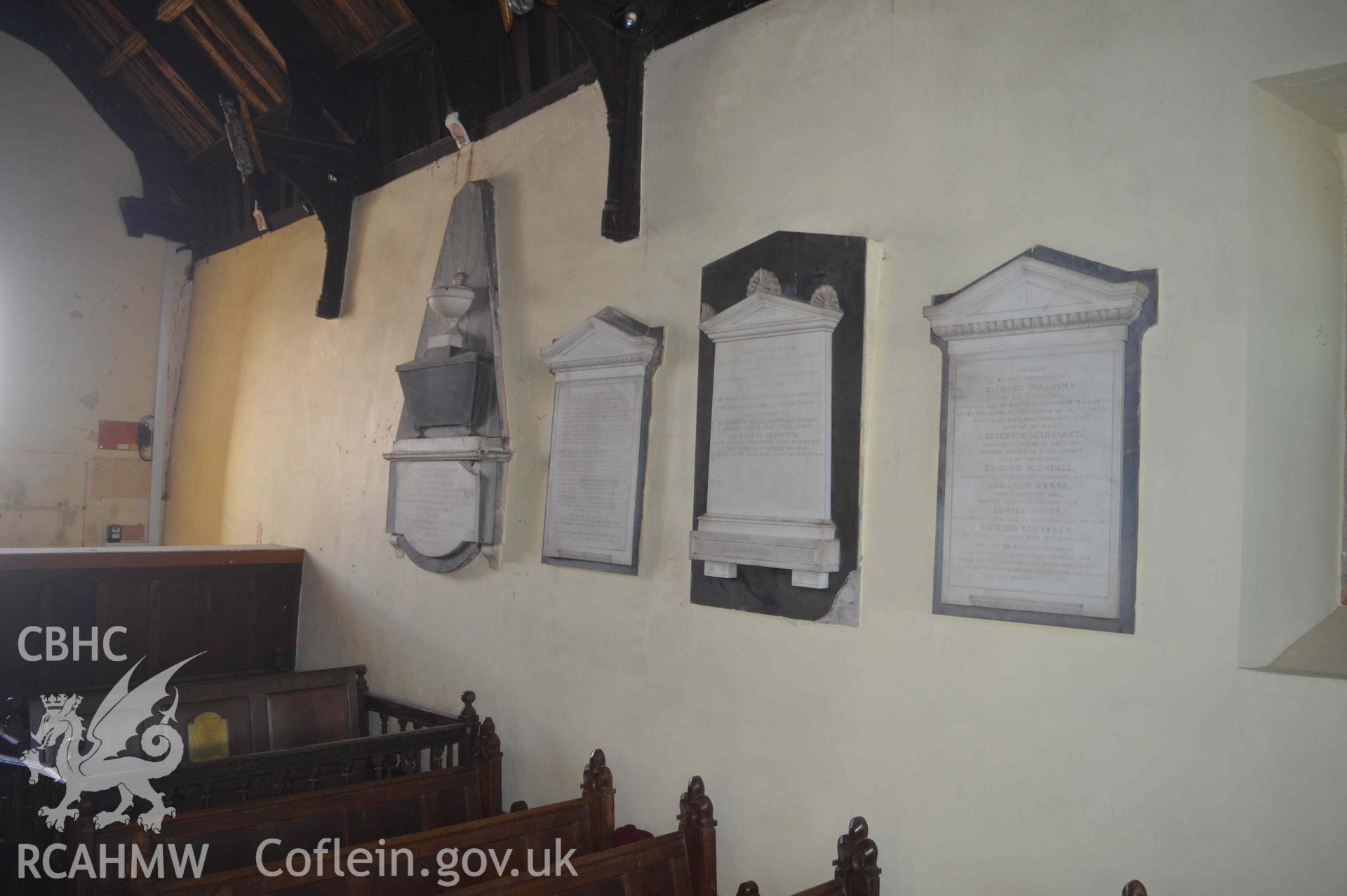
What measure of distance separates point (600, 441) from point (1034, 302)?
70.3 inches

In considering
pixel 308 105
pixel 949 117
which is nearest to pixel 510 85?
pixel 308 105

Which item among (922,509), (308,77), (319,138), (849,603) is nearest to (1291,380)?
(922,509)

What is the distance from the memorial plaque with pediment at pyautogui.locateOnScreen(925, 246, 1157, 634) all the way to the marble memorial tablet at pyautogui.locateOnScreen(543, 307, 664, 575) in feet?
4.17

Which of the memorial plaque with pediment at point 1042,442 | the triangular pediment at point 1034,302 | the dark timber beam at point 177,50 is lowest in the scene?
the memorial plaque with pediment at point 1042,442

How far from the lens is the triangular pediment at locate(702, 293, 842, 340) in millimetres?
2959

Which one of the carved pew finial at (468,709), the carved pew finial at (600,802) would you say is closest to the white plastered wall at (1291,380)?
the carved pew finial at (600,802)

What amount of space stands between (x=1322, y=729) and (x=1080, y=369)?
936mm

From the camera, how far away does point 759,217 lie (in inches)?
129

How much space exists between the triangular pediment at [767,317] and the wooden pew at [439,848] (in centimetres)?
142

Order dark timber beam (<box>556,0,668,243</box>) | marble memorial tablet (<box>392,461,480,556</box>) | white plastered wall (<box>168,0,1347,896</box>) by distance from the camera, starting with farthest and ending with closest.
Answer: marble memorial tablet (<box>392,461,480,556</box>) → dark timber beam (<box>556,0,668,243</box>) → white plastered wall (<box>168,0,1347,896</box>)

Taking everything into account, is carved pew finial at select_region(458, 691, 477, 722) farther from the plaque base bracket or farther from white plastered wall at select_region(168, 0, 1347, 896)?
the plaque base bracket

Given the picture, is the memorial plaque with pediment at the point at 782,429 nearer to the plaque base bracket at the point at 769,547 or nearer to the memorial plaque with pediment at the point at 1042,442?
the plaque base bracket at the point at 769,547

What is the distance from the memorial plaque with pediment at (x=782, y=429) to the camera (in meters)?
2.88
